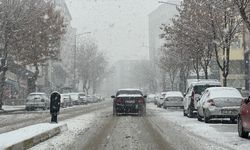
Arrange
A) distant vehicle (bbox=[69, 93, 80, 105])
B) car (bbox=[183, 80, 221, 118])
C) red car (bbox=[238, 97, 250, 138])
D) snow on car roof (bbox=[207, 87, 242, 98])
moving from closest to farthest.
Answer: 1. red car (bbox=[238, 97, 250, 138])
2. snow on car roof (bbox=[207, 87, 242, 98])
3. car (bbox=[183, 80, 221, 118])
4. distant vehicle (bbox=[69, 93, 80, 105])

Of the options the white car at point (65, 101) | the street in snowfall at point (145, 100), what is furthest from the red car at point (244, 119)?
the white car at point (65, 101)

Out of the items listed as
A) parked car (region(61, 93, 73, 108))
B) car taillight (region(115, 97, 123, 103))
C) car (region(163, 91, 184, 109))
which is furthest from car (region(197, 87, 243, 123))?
parked car (region(61, 93, 73, 108))

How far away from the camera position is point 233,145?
47.3ft

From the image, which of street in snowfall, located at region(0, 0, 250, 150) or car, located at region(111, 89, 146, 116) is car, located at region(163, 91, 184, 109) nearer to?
street in snowfall, located at region(0, 0, 250, 150)

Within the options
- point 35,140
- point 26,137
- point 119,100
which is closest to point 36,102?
point 119,100

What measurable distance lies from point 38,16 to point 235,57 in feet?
141

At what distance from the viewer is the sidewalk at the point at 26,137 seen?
12242 millimetres

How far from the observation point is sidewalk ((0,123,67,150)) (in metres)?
12.2

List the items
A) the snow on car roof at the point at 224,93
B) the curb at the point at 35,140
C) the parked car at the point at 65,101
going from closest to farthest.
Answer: the curb at the point at 35,140, the snow on car roof at the point at 224,93, the parked car at the point at 65,101

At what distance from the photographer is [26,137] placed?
1403 centimetres

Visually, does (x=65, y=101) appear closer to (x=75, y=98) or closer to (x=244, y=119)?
(x=75, y=98)

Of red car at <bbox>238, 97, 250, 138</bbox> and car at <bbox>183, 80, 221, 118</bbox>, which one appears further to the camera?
car at <bbox>183, 80, 221, 118</bbox>

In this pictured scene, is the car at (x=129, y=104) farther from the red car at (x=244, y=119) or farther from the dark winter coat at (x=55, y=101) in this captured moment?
the red car at (x=244, y=119)

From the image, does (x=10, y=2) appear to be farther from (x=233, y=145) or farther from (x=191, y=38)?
(x=233, y=145)
